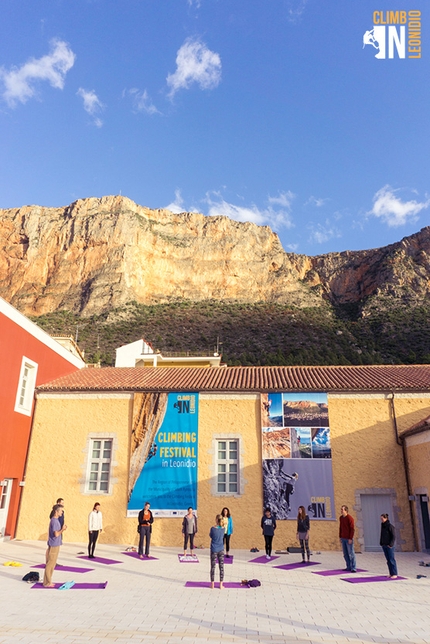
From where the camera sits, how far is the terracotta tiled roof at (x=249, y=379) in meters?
17.5

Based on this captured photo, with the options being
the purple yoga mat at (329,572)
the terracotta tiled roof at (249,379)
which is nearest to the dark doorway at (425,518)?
the terracotta tiled roof at (249,379)

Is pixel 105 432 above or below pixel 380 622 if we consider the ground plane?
above

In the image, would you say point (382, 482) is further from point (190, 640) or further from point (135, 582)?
point (190, 640)

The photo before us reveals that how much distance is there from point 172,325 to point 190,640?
64.8 m

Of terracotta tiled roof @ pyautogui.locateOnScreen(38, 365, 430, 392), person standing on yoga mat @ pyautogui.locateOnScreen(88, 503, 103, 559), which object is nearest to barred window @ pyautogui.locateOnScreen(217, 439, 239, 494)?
terracotta tiled roof @ pyautogui.locateOnScreen(38, 365, 430, 392)

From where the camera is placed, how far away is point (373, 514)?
15922 millimetres

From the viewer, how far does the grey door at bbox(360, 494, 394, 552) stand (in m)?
15.7

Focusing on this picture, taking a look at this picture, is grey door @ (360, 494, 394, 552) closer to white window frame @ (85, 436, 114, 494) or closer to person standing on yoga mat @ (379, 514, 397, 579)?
person standing on yoga mat @ (379, 514, 397, 579)

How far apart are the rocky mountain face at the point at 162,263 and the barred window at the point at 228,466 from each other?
63.0 metres

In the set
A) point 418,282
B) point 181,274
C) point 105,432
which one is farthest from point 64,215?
point 105,432

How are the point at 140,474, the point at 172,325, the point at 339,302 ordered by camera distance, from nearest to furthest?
1. the point at 140,474
2. the point at 172,325
3. the point at 339,302

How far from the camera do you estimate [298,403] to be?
56.9 ft

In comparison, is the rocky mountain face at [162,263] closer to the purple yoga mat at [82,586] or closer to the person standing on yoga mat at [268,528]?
the person standing on yoga mat at [268,528]

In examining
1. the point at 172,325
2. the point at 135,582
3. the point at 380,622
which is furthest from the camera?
the point at 172,325
